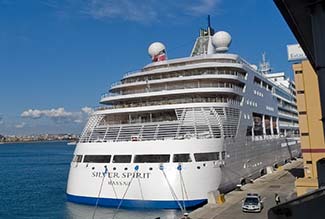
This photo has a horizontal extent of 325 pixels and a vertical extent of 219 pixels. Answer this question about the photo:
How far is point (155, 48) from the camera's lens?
43219 mm

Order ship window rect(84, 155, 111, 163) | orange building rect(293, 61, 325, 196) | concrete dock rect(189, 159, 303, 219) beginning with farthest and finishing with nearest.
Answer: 1. orange building rect(293, 61, 325, 196)
2. ship window rect(84, 155, 111, 163)
3. concrete dock rect(189, 159, 303, 219)

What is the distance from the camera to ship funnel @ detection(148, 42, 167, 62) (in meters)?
42.2

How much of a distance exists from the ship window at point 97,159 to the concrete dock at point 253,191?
8317 mm

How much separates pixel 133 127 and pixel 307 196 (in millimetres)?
27630

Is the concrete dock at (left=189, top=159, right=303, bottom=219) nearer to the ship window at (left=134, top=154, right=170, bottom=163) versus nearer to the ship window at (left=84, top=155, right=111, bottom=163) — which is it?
the ship window at (left=134, top=154, right=170, bottom=163)

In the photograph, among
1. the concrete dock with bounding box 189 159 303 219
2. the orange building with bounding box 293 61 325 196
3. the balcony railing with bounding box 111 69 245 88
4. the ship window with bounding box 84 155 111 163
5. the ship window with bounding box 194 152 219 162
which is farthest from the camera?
the balcony railing with bounding box 111 69 245 88

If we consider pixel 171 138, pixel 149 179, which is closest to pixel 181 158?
pixel 171 138

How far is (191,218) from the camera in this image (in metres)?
21.2

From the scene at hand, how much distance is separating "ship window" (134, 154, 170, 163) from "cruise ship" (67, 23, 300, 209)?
7 cm

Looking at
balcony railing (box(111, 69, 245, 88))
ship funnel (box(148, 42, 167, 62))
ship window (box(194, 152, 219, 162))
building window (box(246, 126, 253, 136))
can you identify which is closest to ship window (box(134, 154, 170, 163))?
ship window (box(194, 152, 219, 162))

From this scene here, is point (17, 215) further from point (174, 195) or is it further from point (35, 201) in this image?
point (174, 195)

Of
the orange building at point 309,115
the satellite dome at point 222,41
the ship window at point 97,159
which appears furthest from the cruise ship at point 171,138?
the orange building at point 309,115

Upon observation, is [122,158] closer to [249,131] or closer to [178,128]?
[178,128]

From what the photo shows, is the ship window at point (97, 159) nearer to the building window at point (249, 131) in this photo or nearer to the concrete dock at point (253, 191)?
the concrete dock at point (253, 191)
